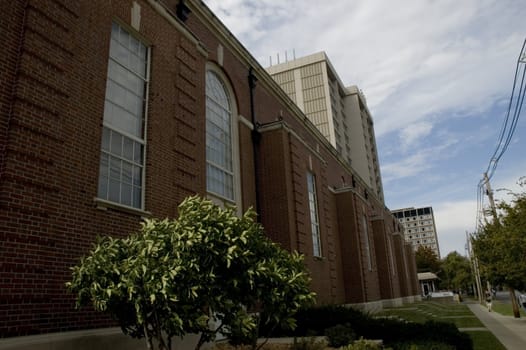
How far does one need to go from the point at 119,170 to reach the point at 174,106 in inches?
104

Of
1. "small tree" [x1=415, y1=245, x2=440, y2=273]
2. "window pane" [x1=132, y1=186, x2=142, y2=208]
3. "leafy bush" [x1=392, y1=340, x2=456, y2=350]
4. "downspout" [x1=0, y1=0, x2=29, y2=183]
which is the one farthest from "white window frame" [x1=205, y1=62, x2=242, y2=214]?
"small tree" [x1=415, y1=245, x2=440, y2=273]

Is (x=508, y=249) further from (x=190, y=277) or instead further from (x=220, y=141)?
(x=190, y=277)

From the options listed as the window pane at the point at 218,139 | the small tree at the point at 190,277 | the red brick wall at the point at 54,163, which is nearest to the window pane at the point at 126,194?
the red brick wall at the point at 54,163

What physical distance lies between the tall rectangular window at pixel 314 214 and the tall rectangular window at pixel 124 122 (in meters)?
12.0

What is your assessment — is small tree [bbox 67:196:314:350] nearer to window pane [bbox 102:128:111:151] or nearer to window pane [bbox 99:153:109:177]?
window pane [bbox 99:153:109:177]

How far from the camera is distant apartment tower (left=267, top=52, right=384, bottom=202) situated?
63.4 m

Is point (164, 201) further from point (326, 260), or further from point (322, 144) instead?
point (322, 144)

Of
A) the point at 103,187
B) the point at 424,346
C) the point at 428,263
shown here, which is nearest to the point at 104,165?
the point at 103,187

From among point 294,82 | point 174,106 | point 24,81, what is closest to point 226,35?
point 174,106

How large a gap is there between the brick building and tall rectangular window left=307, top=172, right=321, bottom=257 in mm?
3275

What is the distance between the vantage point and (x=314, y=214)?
21.2 m

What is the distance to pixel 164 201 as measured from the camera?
388 inches

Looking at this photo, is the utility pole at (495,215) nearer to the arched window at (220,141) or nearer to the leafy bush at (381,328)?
the leafy bush at (381,328)

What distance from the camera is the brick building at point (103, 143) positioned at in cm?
659
